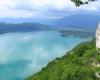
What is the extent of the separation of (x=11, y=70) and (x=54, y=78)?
90.0 m

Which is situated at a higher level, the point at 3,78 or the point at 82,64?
the point at 82,64

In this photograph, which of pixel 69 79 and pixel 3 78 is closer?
pixel 69 79

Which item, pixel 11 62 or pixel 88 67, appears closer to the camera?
pixel 88 67

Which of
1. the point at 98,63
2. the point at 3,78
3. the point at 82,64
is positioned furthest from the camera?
the point at 3,78

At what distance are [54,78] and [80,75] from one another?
10398 mm

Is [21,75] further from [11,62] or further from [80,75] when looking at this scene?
[80,75]

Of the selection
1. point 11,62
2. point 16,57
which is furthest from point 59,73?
point 16,57

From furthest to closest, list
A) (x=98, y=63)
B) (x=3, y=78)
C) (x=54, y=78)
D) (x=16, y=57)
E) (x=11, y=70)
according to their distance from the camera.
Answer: (x=16, y=57)
(x=11, y=70)
(x=3, y=78)
(x=54, y=78)
(x=98, y=63)

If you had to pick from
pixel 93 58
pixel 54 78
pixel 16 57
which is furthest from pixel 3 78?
pixel 93 58

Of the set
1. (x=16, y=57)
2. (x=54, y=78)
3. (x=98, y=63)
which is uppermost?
(x=98, y=63)

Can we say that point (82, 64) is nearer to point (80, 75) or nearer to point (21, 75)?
point (80, 75)

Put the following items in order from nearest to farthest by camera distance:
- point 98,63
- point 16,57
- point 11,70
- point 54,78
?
point 98,63, point 54,78, point 11,70, point 16,57

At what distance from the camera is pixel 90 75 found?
1580 inches

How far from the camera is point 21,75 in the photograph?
127 metres
